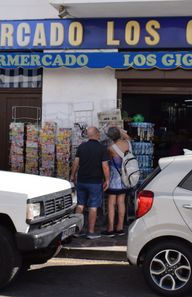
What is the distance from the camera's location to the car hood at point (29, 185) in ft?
18.2

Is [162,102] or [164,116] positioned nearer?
[162,102]

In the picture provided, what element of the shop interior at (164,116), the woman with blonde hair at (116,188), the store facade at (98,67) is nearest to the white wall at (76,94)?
the store facade at (98,67)

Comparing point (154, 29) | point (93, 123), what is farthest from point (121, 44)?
point (93, 123)

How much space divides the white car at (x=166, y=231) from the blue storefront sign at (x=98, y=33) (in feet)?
15.6

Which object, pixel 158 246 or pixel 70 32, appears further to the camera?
pixel 70 32

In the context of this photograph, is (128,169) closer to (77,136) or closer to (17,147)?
(77,136)

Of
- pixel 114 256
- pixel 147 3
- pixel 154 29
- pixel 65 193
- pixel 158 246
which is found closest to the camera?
pixel 158 246

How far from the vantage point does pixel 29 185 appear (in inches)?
226

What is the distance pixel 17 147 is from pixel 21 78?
174 cm

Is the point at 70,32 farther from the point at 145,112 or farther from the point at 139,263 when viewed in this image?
the point at 139,263

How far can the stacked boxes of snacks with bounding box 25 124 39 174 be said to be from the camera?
995cm

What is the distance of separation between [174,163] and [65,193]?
1461 mm

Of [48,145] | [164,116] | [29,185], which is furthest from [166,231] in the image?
[164,116]

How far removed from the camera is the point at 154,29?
9.90 meters
